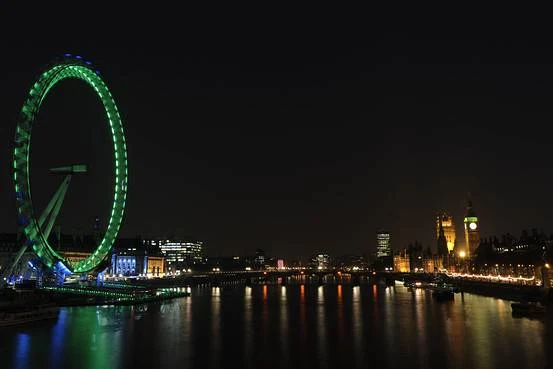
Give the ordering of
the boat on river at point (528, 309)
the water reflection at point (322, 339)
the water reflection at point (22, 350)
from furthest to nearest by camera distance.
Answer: the boat on river at point (528, 309) → the water reflection at point (322, 339) → the water reflection at point (22, 350)

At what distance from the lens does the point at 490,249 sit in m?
154

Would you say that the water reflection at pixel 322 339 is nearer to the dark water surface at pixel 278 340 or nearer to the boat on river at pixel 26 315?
the dark water surface at pixel 278 340

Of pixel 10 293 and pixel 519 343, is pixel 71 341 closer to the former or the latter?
pixel 10 293

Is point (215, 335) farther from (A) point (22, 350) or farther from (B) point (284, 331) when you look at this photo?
(A) point (22, 350)

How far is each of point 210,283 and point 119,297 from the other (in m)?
87.9

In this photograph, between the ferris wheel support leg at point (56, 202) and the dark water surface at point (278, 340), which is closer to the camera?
the dark water surface at point (278, 340)

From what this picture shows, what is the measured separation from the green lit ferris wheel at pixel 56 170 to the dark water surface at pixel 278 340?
8.30 metres

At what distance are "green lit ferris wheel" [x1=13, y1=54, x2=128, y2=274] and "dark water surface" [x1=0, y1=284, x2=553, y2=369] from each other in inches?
327

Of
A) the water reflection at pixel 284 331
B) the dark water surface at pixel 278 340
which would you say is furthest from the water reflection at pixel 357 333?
the water reflection at pixel 284 331

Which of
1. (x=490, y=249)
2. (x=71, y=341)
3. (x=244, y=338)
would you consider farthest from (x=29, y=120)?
(x=490, y=249)

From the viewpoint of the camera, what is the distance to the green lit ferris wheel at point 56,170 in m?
64.8

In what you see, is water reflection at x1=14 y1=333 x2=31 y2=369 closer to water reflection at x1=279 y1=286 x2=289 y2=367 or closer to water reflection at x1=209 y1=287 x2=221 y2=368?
water reflection at x1=209 y1=287 x2=221 y2=368

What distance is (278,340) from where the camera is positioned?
49156 mm

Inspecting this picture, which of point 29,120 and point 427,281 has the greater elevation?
point 29,120
